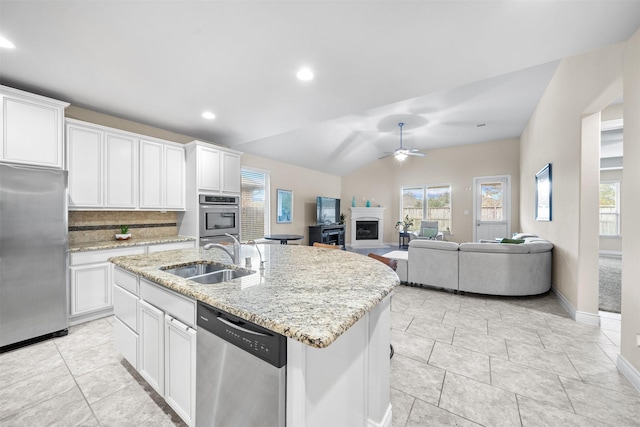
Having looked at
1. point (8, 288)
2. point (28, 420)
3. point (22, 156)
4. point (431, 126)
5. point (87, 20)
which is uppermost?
point (431, 126)

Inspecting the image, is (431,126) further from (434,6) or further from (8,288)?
(8,288)

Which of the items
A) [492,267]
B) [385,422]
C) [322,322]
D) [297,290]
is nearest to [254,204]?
[492,267]

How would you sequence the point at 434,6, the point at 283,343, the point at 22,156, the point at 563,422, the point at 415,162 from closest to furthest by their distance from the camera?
1. the point at 283,343
2. the point at 563,422
3. the point at 434,6
4. the point at 22,156
5. the point at 415,162

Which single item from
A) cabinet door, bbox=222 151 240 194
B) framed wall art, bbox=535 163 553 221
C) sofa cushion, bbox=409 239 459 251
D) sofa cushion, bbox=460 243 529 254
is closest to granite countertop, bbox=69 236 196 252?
cabinet door, bbox=222 151 240 194

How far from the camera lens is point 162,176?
369 centimetres

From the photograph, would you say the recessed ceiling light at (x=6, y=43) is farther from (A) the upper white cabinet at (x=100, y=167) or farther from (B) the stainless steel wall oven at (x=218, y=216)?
(B) the stainless steel wall oven at (x=218, y=216)

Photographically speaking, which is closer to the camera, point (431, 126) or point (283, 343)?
point (283, 343)

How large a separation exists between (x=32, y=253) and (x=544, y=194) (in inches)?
255

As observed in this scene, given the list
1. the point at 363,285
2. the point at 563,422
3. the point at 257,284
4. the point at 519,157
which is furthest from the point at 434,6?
the point at 519,157

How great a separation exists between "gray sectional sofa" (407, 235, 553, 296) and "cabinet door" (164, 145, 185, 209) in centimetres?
383

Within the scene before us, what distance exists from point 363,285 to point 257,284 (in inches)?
21.7

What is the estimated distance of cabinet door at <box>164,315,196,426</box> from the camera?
4.27 ft

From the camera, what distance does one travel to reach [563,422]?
4.90 ft

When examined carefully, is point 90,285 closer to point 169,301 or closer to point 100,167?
point 100,167
